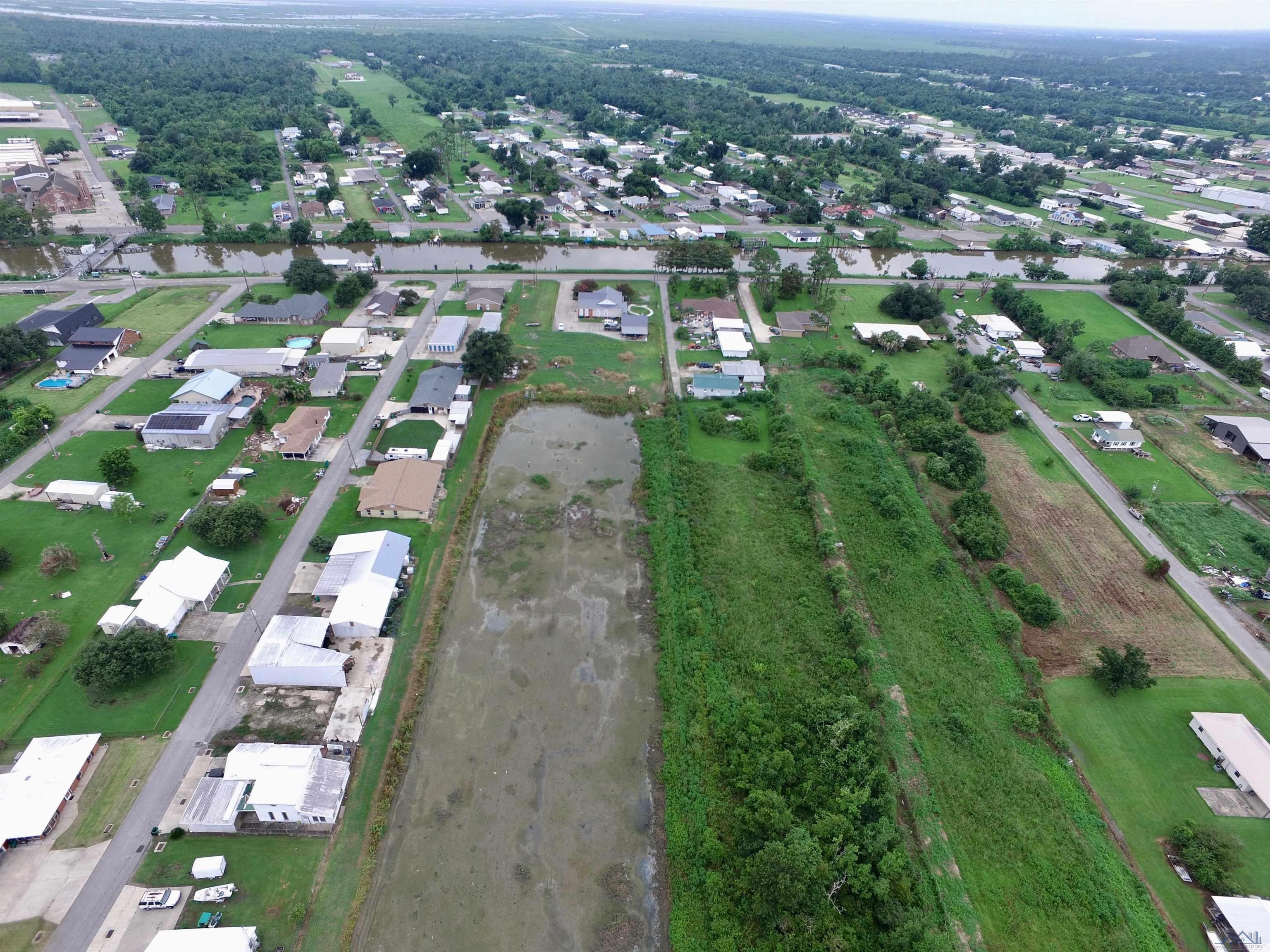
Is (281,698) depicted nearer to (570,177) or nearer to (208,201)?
(208,201)

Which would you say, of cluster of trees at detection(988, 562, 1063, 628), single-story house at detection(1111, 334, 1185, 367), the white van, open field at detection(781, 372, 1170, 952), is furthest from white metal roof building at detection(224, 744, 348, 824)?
single-story house at detection(1111, 334, 1185, 367)

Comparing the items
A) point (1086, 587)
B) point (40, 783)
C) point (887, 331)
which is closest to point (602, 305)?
point (887, 331)

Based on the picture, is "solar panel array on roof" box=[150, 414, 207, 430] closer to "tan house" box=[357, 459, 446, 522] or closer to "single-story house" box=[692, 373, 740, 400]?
"tan house" box=[357, 459, 446, 522]

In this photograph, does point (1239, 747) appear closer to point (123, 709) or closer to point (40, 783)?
point (123, 709)

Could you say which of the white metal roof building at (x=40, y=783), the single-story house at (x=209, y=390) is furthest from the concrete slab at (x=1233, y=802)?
the single-story house at (x=209, y=390)

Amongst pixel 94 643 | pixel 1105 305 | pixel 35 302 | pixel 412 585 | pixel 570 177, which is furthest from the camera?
pixel 570 177

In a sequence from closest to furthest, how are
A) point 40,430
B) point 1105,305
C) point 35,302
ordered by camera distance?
point 40,430, point 35,302, point 1105,305

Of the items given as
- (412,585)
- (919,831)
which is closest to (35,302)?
(412,585)
